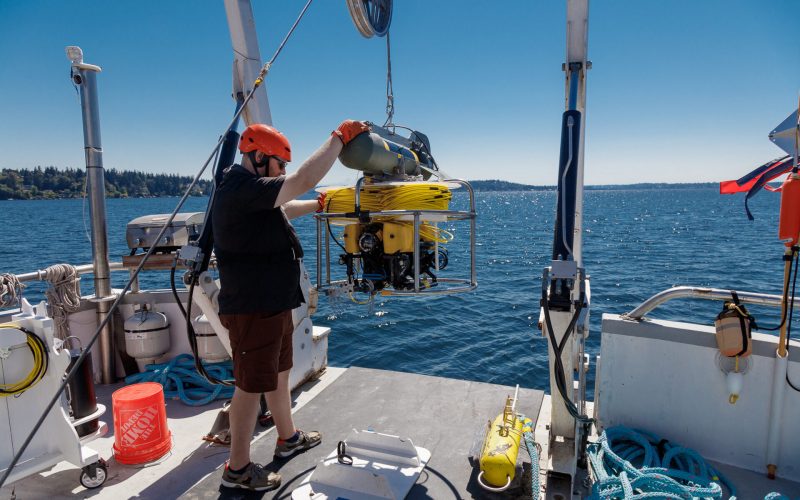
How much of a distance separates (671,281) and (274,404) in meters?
16.4

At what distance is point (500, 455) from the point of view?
8.77ft

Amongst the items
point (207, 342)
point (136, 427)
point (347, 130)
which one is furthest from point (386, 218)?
point (207, 342)

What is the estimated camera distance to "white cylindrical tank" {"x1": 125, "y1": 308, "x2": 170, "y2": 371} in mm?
4480

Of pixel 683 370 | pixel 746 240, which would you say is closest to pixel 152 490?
pixel 683 370

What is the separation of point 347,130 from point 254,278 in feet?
3.09

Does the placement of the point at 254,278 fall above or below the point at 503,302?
above

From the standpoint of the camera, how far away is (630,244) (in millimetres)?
27469

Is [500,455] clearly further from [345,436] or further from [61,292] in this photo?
[61,292]

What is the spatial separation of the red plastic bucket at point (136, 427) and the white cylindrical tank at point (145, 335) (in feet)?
4.44

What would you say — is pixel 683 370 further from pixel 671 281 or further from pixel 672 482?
pixel 671 281

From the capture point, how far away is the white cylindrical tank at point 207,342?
174 inches

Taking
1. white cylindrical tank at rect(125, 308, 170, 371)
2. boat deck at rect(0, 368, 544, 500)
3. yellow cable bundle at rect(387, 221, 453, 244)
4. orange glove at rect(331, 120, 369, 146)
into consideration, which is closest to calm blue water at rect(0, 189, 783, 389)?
yellow cable bundle at rect(387, 221, 453, 244)

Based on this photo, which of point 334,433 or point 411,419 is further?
point 411,419

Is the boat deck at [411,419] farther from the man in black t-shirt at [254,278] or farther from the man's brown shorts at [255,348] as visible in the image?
the man's brown shorts at [255,348]
